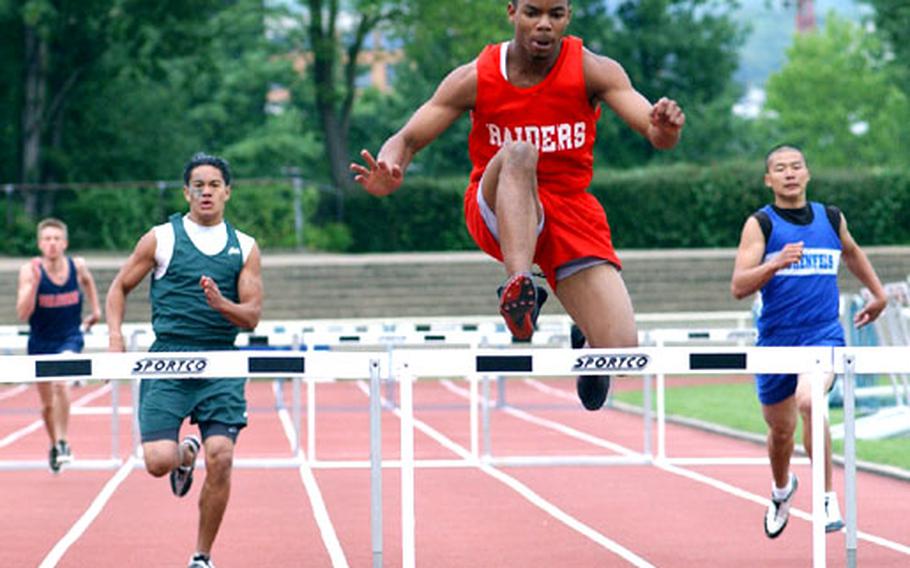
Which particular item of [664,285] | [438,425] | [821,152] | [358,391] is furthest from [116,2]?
[821,152]

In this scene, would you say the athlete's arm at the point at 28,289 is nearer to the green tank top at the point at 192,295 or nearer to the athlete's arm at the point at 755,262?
the green tank top at the point at 192,295

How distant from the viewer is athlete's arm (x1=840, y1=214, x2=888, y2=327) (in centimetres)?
967

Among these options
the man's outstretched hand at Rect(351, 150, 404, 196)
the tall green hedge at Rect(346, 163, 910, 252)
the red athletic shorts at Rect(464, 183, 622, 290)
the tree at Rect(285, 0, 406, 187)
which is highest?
the tree at Rect(285, 0, 406, 187)

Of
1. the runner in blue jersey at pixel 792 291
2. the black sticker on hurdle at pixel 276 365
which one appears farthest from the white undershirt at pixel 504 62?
the runner in blue jersey at pixel 792 291

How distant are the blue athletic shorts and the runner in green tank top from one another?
9.11ft

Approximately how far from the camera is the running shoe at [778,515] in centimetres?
973

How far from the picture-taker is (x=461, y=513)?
11.8 m

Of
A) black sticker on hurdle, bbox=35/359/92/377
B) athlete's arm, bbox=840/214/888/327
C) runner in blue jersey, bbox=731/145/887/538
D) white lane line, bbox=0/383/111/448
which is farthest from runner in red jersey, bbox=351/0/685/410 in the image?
white lane line, bbox=0/383/111/448

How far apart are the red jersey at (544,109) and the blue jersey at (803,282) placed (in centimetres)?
233

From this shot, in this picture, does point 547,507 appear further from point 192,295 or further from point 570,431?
point 570,431

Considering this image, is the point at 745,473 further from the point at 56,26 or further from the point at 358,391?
the point at 56,26

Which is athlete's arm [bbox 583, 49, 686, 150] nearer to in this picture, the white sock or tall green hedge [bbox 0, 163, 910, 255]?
the white sock

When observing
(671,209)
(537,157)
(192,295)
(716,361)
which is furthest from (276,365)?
(671,209)

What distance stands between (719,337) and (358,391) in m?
12.1
